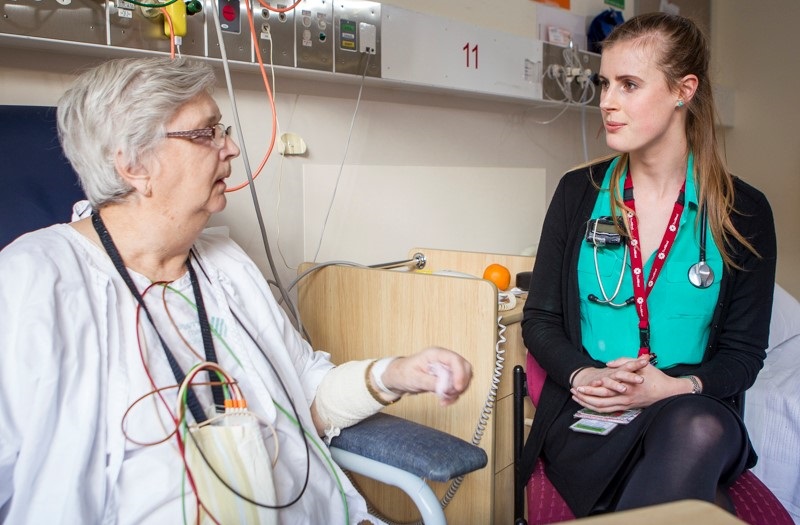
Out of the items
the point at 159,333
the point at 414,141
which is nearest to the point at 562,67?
the point at 414,141

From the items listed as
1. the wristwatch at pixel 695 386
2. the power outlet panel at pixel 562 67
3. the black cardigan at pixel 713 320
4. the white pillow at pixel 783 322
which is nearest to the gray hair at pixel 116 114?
the black cardigan at pixel 713 320

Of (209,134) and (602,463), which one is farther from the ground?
(209,134)

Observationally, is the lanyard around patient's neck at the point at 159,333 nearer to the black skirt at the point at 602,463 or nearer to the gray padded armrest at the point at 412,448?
the gray padded armrest at the point at 412,448

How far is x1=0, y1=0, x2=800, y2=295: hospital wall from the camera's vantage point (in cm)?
188

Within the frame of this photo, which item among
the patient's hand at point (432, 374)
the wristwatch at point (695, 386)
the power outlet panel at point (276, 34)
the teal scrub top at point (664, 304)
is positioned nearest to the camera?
the patient's hand at point (432, 374)

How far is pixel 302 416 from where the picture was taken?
1.27 m

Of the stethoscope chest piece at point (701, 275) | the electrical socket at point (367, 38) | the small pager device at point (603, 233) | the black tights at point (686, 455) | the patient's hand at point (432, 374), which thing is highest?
the electrical socket at point (367, 38)

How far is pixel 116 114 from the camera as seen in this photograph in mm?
1131

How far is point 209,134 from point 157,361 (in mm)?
390

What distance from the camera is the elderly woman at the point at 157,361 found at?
3.22ft

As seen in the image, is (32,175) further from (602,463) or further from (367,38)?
(602,463)

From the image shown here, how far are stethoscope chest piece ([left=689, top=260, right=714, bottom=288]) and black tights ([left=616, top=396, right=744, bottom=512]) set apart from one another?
1.00 feet

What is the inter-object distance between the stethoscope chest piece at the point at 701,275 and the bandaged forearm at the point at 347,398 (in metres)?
0.72

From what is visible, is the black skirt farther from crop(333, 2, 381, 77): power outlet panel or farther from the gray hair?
crop(333, 2, 381, 77): power outlet panel
